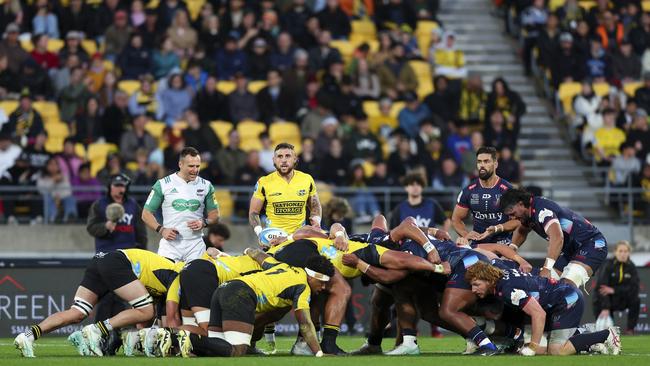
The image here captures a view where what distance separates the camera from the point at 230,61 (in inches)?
1087

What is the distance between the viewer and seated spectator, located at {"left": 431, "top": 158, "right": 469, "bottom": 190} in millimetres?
25844

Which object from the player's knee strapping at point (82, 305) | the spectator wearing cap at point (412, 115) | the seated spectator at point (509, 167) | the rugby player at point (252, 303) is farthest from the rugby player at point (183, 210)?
the spectator wearing cap at point (412, 115)

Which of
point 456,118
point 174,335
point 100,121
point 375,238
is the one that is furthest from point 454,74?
point 174,335

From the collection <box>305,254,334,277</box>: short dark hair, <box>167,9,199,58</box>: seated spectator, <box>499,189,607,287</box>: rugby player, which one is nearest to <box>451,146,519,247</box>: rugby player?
<box>499,189,607,287</box>: rugby player

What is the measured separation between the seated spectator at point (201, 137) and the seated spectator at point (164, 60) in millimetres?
1786

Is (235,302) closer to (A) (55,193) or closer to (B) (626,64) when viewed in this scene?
(A) (55,193)

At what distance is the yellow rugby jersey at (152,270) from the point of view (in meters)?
16.2

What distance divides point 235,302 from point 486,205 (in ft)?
13.9

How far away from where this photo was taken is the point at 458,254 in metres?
16.0

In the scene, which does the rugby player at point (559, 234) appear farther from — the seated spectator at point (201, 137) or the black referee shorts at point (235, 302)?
the seated spectator at point (201, 137)

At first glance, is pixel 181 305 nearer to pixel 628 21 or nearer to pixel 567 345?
pixel 567 345

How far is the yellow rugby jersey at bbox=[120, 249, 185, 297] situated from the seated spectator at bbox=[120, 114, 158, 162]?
8.74 m

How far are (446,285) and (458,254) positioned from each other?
14.0 inches

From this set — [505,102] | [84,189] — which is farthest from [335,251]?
[505,102]
